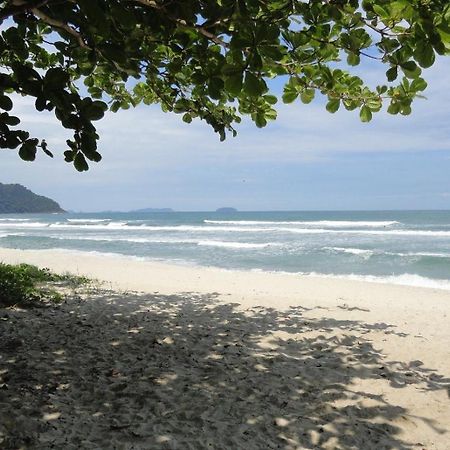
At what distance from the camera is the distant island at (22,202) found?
439 ft

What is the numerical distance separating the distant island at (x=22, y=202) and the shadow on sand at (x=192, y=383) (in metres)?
142

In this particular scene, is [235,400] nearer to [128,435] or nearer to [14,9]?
[128,435]

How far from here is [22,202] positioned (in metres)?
136

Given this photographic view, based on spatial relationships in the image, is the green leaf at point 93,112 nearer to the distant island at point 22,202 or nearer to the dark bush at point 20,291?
the dark bush at point 20,291

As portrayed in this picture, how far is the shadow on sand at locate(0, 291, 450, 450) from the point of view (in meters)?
3.30

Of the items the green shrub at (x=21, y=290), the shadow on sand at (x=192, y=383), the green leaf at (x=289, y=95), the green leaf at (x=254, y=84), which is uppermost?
the green leaf at (x=289, y=95)

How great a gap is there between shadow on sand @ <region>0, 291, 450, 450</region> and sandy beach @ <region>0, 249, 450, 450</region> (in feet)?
0.05

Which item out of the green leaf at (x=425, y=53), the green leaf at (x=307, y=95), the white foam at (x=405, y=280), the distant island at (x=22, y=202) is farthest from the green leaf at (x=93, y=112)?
the distant island at (x=22, y=202)

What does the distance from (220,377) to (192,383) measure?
32 cm

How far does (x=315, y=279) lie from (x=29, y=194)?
143 meters

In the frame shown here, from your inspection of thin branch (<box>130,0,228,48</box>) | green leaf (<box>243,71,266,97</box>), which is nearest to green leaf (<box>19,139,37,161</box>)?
thin branch (<box>130,0,228,48</box>)

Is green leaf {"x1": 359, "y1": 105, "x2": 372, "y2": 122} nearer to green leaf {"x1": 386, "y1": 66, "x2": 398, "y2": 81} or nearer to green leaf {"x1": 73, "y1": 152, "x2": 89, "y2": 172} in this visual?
green leaf {"x1": 386, "y1": 66, "x2": 398, "y2": 81}

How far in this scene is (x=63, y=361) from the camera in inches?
185

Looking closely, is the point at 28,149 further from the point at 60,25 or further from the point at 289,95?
the point at 289,95
